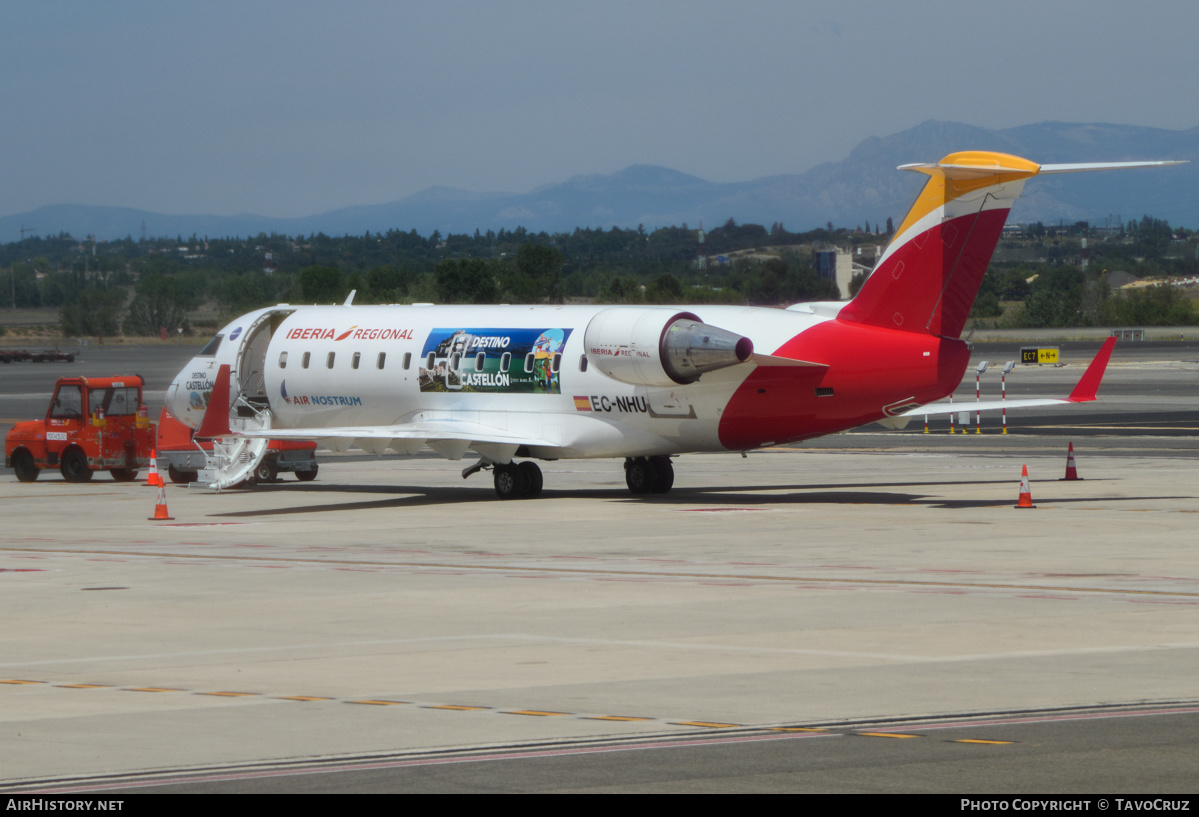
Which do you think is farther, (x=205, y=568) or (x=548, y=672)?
(x=205, y=568)

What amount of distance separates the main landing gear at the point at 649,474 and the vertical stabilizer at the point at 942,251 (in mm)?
5819

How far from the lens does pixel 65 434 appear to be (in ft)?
132

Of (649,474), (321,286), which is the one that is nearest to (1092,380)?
(649,474)

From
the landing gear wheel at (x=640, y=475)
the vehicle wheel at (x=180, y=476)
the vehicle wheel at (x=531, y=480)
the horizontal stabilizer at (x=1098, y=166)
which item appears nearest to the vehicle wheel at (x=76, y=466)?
the vehicle wheel at (x=180, y=476)

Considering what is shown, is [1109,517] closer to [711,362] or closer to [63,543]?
[711,362]

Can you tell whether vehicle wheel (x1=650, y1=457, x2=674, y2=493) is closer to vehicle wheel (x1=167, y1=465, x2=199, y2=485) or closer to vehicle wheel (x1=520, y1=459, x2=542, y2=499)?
vehicle wheel (x1=520, y1=459, x2=542, y2=499)

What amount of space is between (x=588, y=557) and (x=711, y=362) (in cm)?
773

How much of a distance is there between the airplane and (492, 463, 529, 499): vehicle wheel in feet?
Result: 0.10

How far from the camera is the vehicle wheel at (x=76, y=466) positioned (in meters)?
40.3

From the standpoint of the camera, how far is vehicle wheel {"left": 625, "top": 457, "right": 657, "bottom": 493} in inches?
1340

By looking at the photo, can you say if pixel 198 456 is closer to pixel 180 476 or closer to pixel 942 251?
pixel 180 476

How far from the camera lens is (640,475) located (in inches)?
1342

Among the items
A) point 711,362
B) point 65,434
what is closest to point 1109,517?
point 711,362

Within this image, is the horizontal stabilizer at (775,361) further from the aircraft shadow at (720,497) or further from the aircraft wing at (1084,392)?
the aircraft shadow at (720,497)
